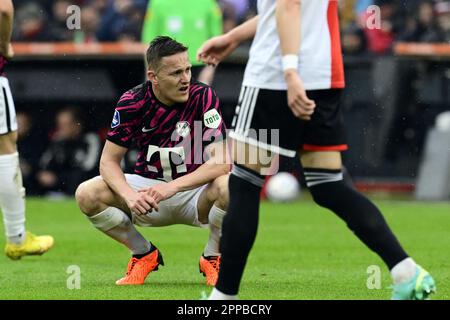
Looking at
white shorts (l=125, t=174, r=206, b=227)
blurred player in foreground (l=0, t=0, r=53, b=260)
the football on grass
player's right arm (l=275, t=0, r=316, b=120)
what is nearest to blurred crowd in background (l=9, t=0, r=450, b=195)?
the football on grass

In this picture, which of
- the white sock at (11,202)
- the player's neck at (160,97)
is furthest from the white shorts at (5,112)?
→ the player's neck at (160,97)

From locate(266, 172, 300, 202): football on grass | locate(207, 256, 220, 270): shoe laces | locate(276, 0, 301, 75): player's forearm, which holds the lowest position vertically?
locate(266, 172, 300, 202): football on grass

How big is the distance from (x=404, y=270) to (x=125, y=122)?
82.8 inches

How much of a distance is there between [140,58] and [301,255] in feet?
19.7

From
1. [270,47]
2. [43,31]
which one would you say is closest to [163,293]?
[270,47]

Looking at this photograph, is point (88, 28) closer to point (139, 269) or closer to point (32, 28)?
point (32, 28)

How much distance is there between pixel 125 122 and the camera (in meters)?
6.83

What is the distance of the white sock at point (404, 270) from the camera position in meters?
5.44

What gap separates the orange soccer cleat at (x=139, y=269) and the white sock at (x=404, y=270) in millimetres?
2011

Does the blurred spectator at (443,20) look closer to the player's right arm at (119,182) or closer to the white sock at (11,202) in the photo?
the white sock at (11,202)

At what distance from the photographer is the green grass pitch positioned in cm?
654

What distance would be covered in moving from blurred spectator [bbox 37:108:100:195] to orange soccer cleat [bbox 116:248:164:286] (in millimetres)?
6986

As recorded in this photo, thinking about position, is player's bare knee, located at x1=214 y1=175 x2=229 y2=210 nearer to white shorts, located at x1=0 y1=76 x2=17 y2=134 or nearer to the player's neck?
the player's neck
